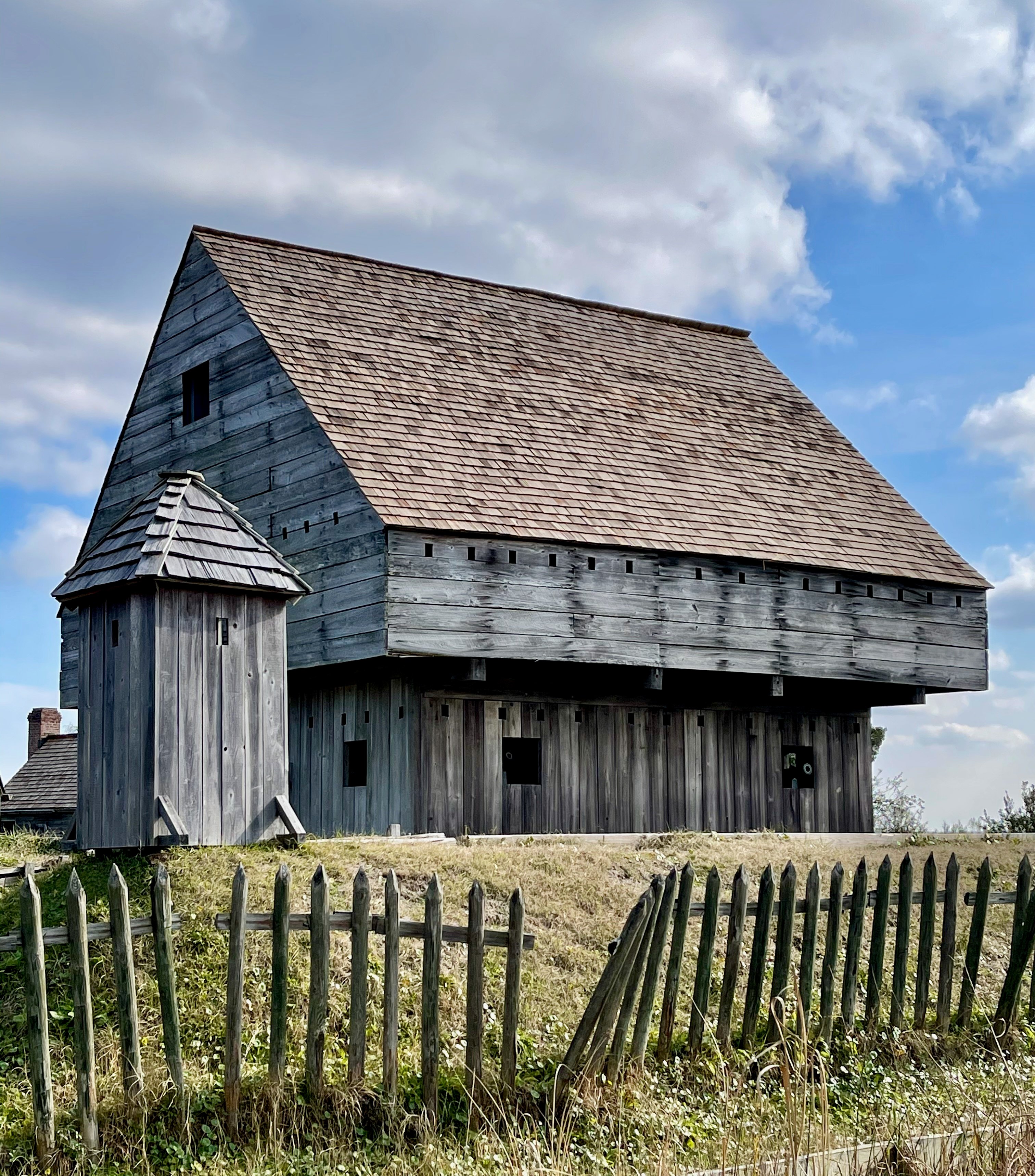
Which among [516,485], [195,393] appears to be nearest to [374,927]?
[516,485]

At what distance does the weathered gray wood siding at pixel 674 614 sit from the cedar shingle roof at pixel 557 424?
0.35m

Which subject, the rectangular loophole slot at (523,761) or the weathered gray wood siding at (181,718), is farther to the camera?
the rectangular loophole slot at (523,761)

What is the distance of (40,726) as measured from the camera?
146 feet

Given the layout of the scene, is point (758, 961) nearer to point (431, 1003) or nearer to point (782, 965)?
point (782, 965)

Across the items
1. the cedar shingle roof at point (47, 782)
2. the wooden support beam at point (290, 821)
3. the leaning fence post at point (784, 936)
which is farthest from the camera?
the cedar shingle roof at point (47, 782)

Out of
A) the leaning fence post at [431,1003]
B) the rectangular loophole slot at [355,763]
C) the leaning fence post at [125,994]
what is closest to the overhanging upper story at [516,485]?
the rectangular loophole slot at [355,763]

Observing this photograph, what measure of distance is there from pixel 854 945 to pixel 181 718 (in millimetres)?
6308

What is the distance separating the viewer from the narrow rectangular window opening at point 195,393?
2277cm

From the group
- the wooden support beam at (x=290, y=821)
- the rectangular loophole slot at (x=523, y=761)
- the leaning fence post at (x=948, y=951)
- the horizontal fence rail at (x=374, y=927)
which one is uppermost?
the rectangular loophole slot at (x=523, y=761)

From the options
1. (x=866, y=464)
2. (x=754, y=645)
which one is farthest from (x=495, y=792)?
(x=866, y=464)

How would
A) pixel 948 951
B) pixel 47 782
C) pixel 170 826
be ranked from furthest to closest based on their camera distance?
pixel 47 782
pixel 170 826
pixel 948 951

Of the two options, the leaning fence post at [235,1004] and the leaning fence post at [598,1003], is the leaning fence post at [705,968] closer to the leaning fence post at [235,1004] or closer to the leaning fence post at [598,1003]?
the leaning fence post at [598,1003]

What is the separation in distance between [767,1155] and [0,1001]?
6.09 m

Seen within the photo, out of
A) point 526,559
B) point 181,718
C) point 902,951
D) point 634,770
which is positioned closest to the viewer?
point 902,951
